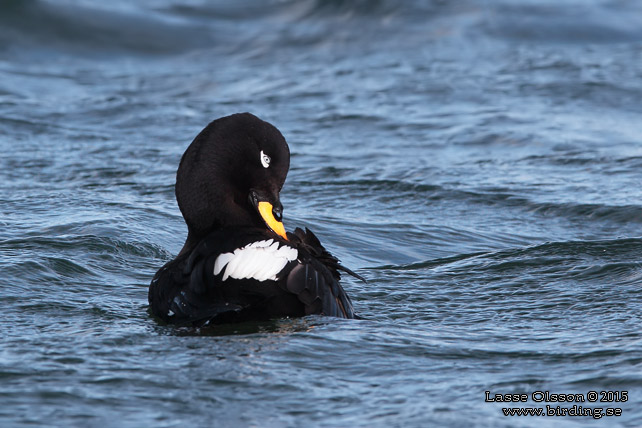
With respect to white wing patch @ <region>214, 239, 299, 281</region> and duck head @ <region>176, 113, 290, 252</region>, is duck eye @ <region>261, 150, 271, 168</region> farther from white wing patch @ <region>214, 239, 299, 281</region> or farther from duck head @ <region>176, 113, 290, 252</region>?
white wing patch @ <region>214, 239, 299, 281</region>

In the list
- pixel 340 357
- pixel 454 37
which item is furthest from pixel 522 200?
pixel 454 37

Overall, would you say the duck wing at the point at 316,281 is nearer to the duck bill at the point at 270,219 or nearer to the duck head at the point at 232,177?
the duck bill at the point at 270,219

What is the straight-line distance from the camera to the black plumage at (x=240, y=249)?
470 cm

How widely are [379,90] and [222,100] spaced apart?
1.81 m

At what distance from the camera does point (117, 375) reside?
14.1 feet

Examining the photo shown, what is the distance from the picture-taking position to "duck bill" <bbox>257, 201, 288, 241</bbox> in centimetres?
534

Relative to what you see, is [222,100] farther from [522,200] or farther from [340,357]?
[340,357]

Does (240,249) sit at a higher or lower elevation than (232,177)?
lower

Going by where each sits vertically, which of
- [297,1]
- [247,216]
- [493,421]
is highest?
[297,1]

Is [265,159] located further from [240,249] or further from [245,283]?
[245,283]

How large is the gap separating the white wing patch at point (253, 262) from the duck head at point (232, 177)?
22.9 inches

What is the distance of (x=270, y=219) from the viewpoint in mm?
5379

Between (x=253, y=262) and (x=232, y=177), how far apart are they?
80 centimetres

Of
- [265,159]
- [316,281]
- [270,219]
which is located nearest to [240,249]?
[316,281]
